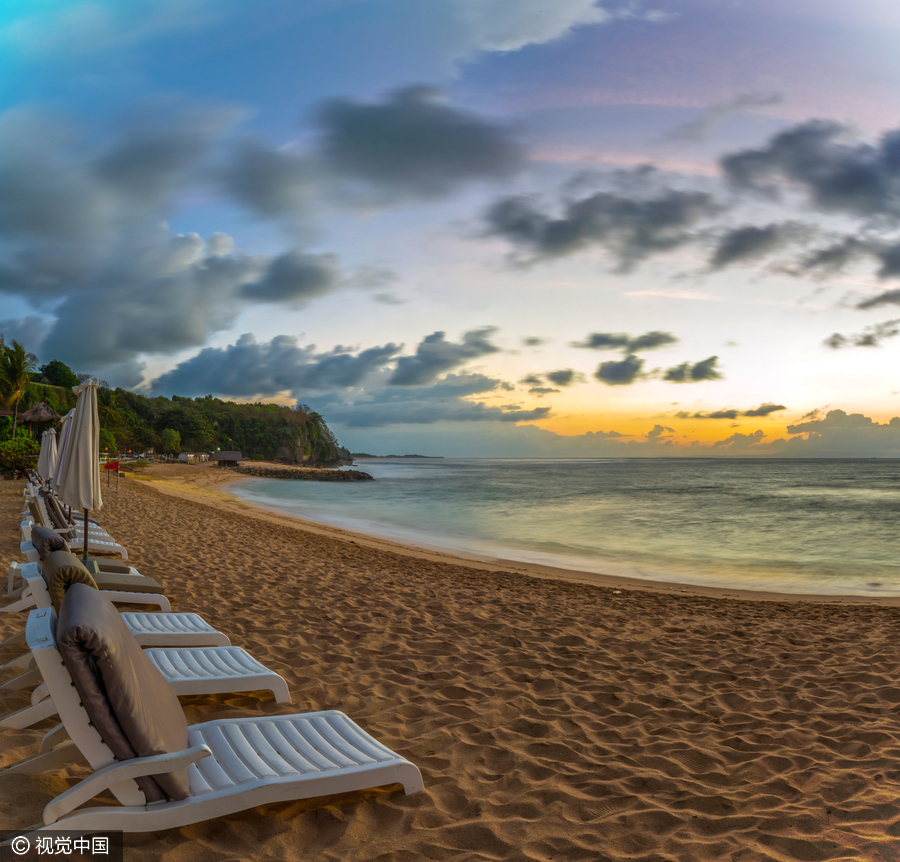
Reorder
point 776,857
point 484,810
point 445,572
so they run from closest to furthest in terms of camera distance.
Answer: point 776,857
point 484,810
point 445,572

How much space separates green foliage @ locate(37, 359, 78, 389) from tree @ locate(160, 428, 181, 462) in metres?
22.8

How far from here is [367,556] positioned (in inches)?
454

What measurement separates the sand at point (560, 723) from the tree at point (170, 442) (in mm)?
81356

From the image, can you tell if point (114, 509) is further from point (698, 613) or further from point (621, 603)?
point (698, 613)

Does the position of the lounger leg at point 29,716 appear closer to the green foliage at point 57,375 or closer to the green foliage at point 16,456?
the green foliage at point 16,456

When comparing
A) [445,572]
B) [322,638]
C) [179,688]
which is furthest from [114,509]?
[179,688]

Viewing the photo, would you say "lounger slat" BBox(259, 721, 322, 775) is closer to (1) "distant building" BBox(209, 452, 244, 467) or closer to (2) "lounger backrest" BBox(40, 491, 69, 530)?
(2) "lounger backrest" BBox(40, 491, 69, 530)

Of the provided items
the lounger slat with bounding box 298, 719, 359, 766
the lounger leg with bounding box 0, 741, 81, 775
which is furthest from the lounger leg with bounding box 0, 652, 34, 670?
the lounger slat with bounding box 298, 719, 359, 766

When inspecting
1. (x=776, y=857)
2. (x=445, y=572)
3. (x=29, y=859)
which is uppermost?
(x=29, y=859)

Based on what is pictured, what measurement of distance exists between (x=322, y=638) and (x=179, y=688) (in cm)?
196

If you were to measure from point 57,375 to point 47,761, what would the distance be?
69.3 meters

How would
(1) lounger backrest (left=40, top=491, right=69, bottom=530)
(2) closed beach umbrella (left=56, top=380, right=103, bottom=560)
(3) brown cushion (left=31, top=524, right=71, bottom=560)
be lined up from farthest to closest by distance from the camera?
(1) lounger backrest (left=40, top=491, right=69, bottom=530) < (2) closed beach umbrella (left=56, top=380, right=103, bottom=560) < (3) brown cushion (left=31, top=524, right=71, bottom=560)

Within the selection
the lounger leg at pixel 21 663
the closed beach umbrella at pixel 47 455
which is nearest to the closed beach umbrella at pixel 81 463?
the lounger leg at pixel 21 663

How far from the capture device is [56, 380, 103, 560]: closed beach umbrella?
5730mm
